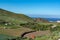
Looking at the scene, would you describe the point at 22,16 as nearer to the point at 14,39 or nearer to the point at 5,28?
the point at 5,28

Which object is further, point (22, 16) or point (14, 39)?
point (22, 16)

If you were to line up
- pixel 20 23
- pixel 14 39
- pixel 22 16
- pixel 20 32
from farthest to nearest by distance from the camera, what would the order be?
pixel 22 16 → pixel 20 23 → pixel 20 32 → pixel 14 39

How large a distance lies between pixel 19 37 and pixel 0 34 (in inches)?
37.7

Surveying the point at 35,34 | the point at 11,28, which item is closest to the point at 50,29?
the point at 35,34

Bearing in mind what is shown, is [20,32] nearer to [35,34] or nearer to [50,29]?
[35,34]

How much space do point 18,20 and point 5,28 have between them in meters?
2.14

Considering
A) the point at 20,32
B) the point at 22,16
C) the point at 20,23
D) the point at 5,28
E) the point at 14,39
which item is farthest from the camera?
the point at 22,16

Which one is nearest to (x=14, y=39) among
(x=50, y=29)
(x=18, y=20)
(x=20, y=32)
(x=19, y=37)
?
(x=19, y=37)

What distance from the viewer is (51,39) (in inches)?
418

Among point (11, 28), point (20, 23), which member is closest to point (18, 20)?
point (20, 23)

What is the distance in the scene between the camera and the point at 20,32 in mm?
11531

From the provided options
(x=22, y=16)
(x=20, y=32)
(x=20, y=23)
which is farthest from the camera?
(x=22, y=16)

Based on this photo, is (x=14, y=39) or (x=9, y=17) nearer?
(x=14, y=39)

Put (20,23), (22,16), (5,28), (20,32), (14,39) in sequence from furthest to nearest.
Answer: (22,16) → (20,23) → (5,28) → (20,32) → (14,39)
